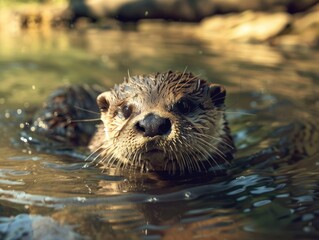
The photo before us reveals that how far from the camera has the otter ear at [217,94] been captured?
11.4 ft

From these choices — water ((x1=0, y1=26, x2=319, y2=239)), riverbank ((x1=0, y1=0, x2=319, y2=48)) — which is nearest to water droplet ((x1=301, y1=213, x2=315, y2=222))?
water ((x1=0, y1=26, x2=319, y2=239))

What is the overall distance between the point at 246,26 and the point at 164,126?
10094 mm

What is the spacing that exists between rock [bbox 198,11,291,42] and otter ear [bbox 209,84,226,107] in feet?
27.9

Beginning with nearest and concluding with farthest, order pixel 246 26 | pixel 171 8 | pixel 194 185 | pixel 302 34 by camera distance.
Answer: pixel 194 185 < pixel 302 34 < pixel 246 26 < pixel 171 8

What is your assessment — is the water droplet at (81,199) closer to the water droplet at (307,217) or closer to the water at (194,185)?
the water at (194,185)

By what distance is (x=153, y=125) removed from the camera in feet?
8.90

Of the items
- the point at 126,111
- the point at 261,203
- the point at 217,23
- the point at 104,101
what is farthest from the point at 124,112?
the point at 217,23

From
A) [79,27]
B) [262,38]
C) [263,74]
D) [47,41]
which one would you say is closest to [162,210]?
[263,74]

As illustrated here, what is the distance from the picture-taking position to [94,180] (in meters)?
3.07

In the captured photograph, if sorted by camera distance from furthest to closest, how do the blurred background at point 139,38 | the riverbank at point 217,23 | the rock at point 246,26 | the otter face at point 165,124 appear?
1. the rock at point 246,26
2. the riverbank at point 217,23
3. the blurred background at point 139,38
4. the otter face at point 165,124

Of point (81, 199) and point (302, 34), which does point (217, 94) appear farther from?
point (302, 34)

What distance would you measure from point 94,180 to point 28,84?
4388mm

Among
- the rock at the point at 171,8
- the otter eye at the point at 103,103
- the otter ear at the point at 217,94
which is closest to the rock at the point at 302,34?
the rock at the point at 171,8

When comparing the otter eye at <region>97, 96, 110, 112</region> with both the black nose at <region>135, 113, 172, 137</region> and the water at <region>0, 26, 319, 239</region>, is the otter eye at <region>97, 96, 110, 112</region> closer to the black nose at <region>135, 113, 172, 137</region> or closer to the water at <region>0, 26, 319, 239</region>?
the water at <region>0, 26, 319, 239</region>
